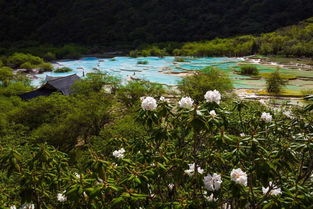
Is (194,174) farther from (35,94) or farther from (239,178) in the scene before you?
(35,94)

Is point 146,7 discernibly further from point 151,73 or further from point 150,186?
point 150,186

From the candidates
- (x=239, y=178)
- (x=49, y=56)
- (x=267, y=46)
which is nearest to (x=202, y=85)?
(x=239, y=178)

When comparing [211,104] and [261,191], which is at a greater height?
[211,104]

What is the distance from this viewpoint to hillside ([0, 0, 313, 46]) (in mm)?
88000

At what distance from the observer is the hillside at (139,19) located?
88.0 m

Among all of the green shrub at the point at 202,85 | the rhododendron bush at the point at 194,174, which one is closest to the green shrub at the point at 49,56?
the green shrub at the point at 202,85

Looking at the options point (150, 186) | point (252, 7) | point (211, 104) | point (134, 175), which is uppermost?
point (252, 7)

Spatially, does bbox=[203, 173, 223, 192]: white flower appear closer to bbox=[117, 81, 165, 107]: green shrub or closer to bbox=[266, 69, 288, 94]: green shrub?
bbox=[117, 81, 165, 107]: green shrub

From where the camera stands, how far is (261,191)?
312 centimetres

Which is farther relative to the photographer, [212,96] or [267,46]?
[267,46]

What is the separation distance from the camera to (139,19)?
10369cm

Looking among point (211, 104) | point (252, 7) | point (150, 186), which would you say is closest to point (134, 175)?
point (150, 186)

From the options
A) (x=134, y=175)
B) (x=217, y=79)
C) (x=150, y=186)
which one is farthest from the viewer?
(x=217, y=79)

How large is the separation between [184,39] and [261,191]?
9428cm
